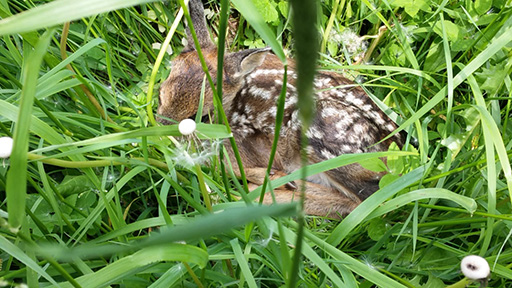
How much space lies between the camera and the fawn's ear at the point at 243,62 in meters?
2.49

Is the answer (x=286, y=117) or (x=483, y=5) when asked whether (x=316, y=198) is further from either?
(x=483, y=5)

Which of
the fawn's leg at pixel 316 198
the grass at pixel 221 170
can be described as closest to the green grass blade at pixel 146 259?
the grass at pixel 221 170

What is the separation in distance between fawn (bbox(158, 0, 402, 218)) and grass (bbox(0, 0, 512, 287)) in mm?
185

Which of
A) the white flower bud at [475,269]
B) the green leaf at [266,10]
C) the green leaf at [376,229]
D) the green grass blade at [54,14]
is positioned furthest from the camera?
the green leaf at [266,10]

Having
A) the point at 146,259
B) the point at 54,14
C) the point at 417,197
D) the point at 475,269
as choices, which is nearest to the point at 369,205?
the point at 417,197

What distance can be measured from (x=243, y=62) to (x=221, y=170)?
109cm

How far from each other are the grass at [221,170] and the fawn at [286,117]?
7.3 inches

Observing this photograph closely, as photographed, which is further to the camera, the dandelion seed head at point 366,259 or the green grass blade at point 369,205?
the dandelion seed head at point 366,259

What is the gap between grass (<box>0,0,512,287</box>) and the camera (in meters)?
1.34

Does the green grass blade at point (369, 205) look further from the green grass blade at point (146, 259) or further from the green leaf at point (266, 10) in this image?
the green leaf at point (266, 10)

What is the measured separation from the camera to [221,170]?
1.63 metres

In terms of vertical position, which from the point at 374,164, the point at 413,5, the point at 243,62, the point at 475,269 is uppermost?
the point at 243,62

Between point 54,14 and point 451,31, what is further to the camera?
point 451,31

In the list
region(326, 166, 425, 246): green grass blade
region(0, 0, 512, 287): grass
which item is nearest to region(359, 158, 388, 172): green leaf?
region(0, 0, 512, 287): grass
